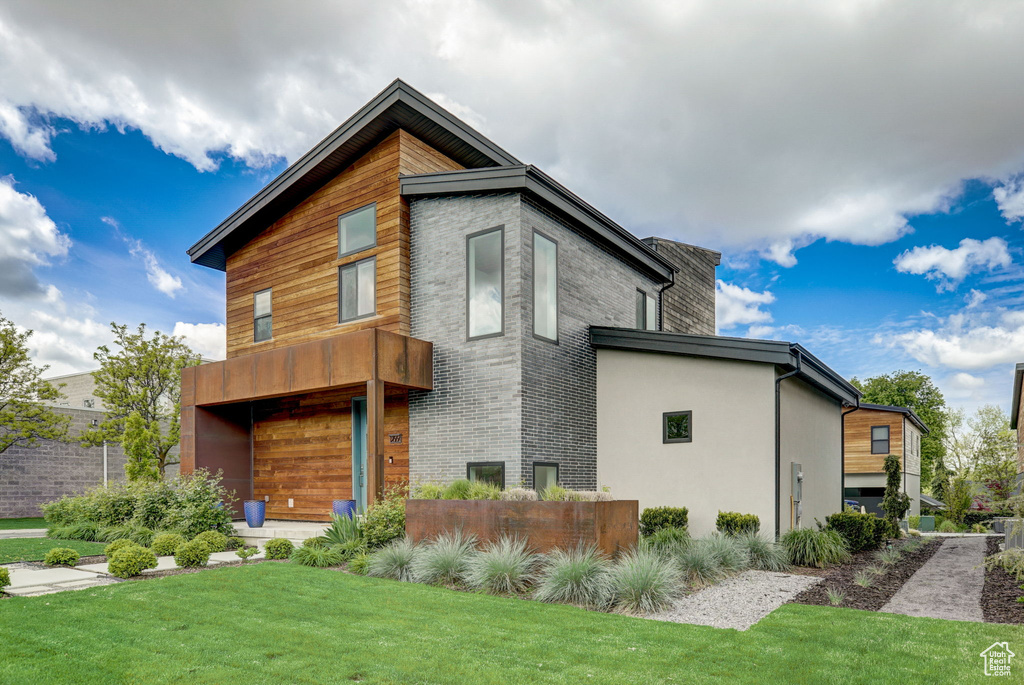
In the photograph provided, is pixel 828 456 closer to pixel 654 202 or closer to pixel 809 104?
pixel 809 104

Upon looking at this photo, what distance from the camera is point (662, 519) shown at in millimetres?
12172

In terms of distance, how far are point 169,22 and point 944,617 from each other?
1636cm

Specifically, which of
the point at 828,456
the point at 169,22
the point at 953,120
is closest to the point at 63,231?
the point at 169,22

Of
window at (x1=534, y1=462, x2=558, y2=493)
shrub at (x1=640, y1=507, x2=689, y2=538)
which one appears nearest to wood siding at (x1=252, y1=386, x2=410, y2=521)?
window at (x1=534, y1=462, x2=558, y2=493)

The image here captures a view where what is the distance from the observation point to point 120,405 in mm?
24938

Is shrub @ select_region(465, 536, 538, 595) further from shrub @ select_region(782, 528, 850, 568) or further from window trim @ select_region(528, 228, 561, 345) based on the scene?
window trim @ select_region(528, 228, 561, 345)

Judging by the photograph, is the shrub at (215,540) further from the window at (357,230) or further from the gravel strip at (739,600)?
the gravel strip at (739,600)

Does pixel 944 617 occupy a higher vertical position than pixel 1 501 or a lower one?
higher

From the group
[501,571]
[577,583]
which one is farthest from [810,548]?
[501,571]

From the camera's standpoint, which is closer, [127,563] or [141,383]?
[127,563]

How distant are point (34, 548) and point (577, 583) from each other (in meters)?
10.4

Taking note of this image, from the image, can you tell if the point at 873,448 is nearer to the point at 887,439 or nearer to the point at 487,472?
the point at 887,439

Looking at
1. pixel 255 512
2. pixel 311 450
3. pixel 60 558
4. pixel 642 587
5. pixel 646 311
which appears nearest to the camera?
pixel 642 587

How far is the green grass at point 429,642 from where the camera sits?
16.3 feet
